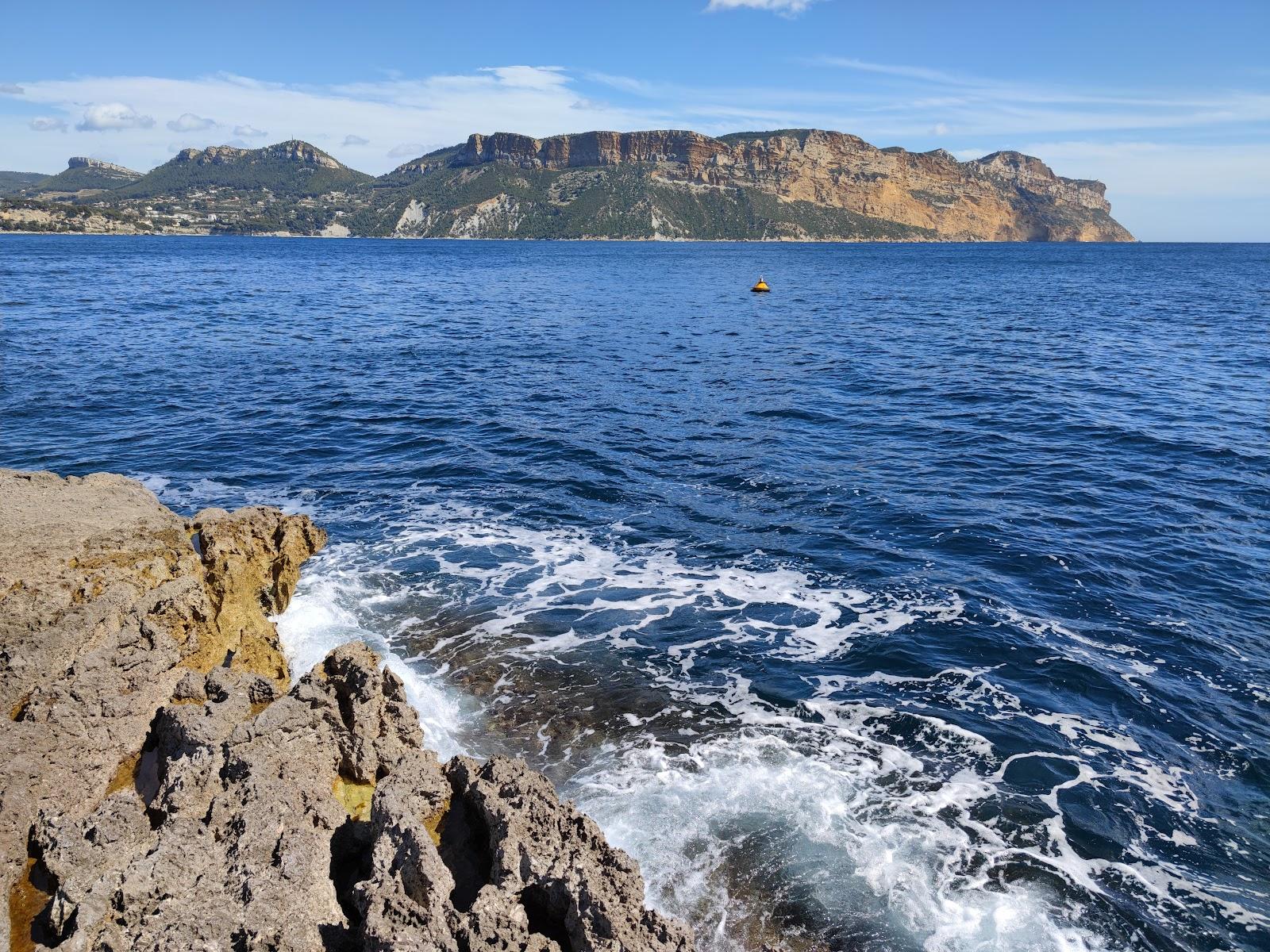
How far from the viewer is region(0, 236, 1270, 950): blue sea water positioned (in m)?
9.05

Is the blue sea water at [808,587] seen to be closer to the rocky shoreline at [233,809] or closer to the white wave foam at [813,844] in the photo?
the white wave foam at [813,844]

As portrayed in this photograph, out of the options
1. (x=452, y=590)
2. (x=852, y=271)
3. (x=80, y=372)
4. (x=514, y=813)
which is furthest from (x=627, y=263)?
(x=514, y=813)

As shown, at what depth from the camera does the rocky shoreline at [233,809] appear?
231 inches

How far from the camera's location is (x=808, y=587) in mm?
16078

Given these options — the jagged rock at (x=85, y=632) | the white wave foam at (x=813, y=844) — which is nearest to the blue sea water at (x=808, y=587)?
the white wave foam at (x=813, y=844)

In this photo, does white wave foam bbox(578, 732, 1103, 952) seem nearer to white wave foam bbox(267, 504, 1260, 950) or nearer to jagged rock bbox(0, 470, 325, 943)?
white wave foam bbox(267, 504, 1260, 950)

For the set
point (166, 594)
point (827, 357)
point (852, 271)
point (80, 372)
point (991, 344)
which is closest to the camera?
point (166, 594)

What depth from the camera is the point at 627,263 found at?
425 ft

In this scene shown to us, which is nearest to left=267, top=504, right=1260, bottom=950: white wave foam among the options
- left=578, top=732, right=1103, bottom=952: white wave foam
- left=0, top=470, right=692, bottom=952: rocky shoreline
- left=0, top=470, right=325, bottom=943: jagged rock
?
left=578, top=732, right=1103, bottom=952: white wave foam

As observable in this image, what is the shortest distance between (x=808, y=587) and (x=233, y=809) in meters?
11.8

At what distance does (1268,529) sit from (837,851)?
16.4 metres

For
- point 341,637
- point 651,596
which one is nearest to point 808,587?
point 651,596

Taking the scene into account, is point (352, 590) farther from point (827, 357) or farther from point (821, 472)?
point (827, 357)

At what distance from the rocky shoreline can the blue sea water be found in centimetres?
228
